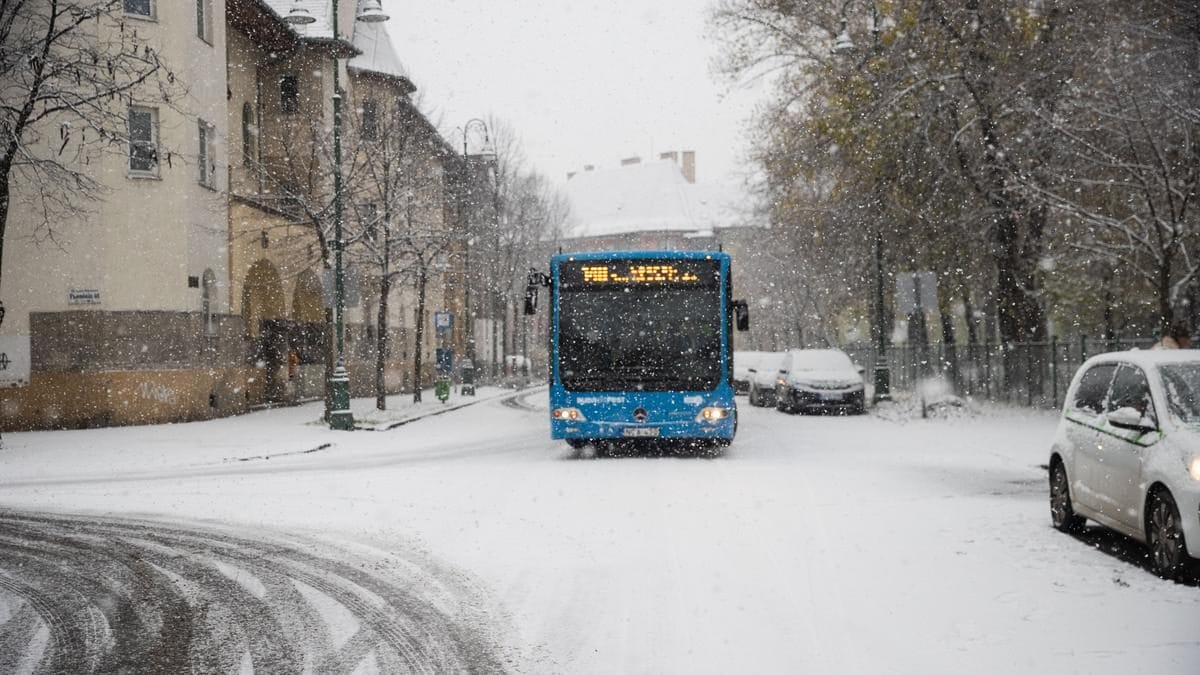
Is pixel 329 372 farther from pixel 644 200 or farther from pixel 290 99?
pixel 644 200

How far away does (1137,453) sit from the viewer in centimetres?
912

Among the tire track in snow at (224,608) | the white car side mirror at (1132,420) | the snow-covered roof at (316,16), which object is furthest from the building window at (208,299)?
the white car side mirror at (1132,420)

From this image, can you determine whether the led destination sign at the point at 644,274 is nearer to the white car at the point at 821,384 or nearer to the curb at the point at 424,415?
the curb at the point at 424,415

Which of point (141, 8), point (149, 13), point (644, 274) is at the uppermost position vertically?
point (141, 8)

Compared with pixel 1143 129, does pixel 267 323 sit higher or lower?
lower

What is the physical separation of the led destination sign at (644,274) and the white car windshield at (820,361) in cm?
1554

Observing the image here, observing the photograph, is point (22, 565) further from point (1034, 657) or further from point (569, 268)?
point (569, 268)

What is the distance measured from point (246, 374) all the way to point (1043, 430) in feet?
66.8

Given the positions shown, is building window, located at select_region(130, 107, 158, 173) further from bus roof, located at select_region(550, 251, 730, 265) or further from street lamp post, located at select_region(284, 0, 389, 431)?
bus roof, located at select_region(550, 251, 730, 265)

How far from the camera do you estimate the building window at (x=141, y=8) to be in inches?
1097

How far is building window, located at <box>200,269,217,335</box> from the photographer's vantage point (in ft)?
98.9

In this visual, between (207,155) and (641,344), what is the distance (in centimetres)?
1669

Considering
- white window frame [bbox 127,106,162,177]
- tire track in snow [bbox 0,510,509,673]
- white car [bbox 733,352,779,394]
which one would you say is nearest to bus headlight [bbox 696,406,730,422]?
tire track in snow [bbox 0,510,509,673]

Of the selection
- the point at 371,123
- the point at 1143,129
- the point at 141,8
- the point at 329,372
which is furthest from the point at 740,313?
the point at 371,123
